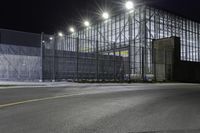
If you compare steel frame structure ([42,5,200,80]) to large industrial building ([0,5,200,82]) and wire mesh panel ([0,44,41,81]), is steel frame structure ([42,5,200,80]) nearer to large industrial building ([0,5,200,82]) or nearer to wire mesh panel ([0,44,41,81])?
large industrial building ([0,5,200,82])

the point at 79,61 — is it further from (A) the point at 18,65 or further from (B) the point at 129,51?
(B) the point at 129,51

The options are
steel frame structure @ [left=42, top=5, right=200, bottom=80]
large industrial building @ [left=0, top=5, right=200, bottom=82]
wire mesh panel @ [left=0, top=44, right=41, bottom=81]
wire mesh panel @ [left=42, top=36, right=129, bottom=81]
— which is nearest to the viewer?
A: wire mesh panel @ [left=42, top=36, right=129, bottom=81]

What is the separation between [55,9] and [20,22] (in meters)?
10.2

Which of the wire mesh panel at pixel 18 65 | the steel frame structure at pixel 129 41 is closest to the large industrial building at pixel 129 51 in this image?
the steel frame structure at pixel 129 41

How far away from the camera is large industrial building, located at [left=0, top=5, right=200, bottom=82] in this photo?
74.8 ft

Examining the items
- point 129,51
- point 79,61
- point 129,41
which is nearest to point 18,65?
point 79,61

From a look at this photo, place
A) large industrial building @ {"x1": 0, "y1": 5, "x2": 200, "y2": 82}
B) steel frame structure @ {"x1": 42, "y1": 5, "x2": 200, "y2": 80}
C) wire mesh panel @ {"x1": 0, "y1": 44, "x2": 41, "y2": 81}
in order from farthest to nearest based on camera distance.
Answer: steel frame structure @ {"x1": 42, "y1": 5, "x2": 200, "y2": 80}, wire mesh panel @ {"x1": 0, "y1": 44, "x2": 41, "y2": 81}, large industrial building @ {"x1": 0, "y1": 5, "x2": 200, "y2": 82}

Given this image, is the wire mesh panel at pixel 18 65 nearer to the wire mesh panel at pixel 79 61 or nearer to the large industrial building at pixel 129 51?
the wire mesh panel at pixel 79 61

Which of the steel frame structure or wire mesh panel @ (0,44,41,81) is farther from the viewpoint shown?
the steel frame structure

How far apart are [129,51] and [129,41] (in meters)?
7.72

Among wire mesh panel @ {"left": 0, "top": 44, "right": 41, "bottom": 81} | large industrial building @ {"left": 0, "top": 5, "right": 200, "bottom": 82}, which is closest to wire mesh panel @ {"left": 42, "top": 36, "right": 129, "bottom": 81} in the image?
large industrial building @ {"left": 0, "top": 5, "right": 200, "bottom": 82}

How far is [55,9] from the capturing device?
3609 centimetres

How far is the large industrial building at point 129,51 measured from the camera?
22797mm

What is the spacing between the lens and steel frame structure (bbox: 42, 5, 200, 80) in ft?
80.2
